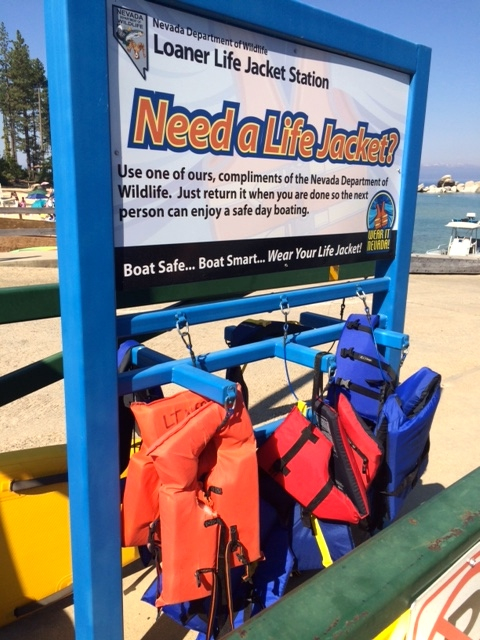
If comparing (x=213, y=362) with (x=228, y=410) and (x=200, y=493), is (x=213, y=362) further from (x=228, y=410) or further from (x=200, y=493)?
(x=200, y=493)

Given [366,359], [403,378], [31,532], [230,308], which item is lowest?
[403,378]

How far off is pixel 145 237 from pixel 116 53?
1.68 feet

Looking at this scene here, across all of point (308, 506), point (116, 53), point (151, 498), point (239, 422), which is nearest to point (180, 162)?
point (116, 53)

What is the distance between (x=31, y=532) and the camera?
2346 mm

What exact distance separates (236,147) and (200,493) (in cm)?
114

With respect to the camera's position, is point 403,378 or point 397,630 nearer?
point 397,630

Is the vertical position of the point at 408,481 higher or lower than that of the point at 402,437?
lower

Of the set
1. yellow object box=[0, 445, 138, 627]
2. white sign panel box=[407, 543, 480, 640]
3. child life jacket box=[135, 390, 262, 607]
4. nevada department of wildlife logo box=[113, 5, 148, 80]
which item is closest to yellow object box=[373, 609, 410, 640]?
white sign panel box=[407, 543, 480, 640]

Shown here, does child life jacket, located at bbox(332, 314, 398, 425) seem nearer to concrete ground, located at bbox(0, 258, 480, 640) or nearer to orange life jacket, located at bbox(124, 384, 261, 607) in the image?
orange life jacket, located at bbox(124, 384, 261, 607)

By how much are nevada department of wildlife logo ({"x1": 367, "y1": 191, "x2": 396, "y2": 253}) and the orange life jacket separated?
115cm

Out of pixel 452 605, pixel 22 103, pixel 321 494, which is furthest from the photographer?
pixel 22 103

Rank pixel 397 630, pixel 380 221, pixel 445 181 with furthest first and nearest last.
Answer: pixel 445 181
pixel 380 221
pixel 397 630

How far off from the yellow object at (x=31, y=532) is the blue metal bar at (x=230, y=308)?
0.93 m

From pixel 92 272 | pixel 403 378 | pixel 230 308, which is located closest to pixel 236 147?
pixel 230 308
